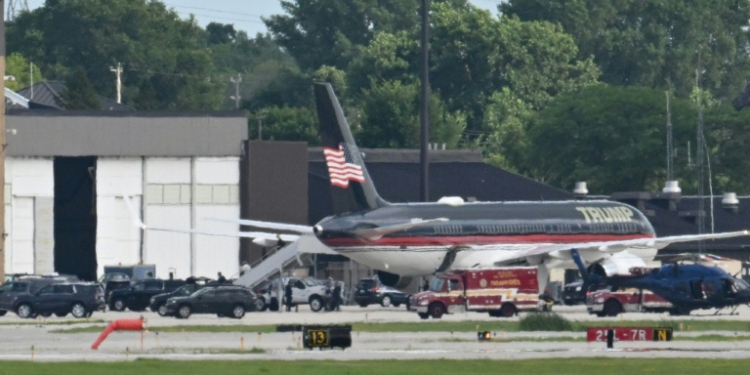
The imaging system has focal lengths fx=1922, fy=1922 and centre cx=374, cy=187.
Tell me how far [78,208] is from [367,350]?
62.9 meters

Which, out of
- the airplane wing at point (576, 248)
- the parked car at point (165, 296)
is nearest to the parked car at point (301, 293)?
the parked car at point (165, 296)

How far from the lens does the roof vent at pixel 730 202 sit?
115312mm

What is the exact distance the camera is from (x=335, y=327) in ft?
167

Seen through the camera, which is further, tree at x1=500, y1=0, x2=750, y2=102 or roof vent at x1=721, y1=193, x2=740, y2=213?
A: tree at x1=500, y1=0, x2=750, y2=102

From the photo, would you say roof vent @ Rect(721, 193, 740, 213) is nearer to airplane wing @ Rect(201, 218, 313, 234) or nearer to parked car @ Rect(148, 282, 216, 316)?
airplane wing @ Rect(201, 218, 313, 234)

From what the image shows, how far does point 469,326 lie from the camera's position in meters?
63.6

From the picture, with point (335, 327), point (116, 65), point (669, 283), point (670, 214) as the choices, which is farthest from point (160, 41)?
point (335, 327)

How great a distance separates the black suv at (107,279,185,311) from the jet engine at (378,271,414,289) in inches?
346

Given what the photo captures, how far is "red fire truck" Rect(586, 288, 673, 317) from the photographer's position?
71312 mm

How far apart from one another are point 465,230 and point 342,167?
6.08 meters

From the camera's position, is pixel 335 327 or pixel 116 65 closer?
pixel 335 327

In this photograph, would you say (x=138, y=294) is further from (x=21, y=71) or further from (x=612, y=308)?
(x=21, y=71)

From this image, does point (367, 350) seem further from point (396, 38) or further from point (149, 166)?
point (396, 38)

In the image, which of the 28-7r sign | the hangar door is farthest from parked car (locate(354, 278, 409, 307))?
the 28-7r sign
